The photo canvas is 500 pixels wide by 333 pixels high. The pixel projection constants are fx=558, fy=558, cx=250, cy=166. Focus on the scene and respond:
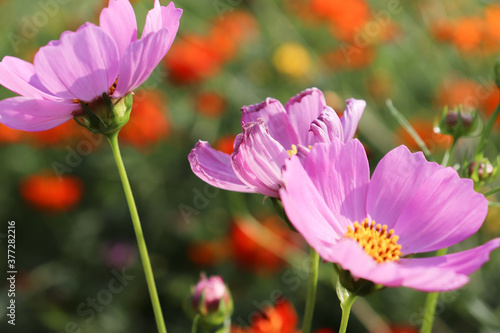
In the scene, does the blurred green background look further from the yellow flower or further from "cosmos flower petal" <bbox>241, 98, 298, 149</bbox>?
"cosmos flower petal" <bbox>241, 98, 298, 149</bbox>

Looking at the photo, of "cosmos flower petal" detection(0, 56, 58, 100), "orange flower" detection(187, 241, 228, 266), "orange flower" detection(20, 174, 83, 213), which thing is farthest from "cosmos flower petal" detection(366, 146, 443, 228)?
"orange flower" detection(20, 174, 83, 213)

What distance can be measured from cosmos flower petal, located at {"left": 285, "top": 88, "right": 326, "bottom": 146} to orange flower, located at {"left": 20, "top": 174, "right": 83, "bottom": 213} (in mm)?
1043

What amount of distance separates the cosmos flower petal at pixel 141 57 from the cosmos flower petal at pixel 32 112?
5 centimetres

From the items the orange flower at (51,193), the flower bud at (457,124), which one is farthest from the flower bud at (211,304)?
the orange flower at (51,193)

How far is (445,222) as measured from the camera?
0.35 meters

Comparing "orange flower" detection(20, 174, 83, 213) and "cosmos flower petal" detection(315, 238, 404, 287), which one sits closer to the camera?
"cosmos flower petal" detection(315, 238, 404, 287)

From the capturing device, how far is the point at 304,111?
1.42 ft

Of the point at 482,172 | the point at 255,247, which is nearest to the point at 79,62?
the point at 482,172

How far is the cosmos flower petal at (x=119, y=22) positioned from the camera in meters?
0.41

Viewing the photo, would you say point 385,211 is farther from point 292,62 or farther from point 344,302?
point 292,62

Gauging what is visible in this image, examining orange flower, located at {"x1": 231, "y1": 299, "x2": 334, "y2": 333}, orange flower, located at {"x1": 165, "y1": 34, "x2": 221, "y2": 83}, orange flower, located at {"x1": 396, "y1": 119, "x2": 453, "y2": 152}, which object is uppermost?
orange flower, located at {"x1": 231, "y1": 299, "x2": 334, "y2": 333}

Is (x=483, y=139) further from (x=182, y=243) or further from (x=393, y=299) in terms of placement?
(x=182, y=243)

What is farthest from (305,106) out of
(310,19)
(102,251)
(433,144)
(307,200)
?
(310,19)

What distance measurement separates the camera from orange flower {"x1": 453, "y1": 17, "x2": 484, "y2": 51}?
4.91ft
